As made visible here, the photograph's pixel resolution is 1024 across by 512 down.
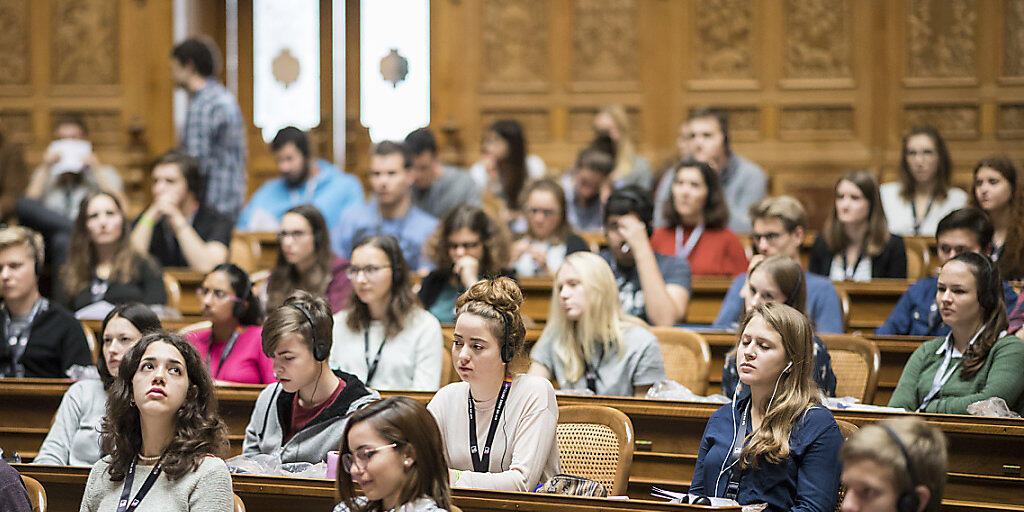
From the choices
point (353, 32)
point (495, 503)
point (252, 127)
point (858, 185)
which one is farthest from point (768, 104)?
point (495, 503)

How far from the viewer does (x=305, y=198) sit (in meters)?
6.96

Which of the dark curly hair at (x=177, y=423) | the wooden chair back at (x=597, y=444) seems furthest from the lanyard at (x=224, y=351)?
the wooden chair back at (x=597, y=444)

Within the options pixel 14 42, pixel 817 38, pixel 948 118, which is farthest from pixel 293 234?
pixel 948 118

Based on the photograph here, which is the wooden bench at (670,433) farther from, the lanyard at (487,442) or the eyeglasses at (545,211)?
the eyeglasses at (545,211)

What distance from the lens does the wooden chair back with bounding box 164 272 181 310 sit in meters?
5.18

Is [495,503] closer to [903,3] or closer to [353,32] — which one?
[903,3]

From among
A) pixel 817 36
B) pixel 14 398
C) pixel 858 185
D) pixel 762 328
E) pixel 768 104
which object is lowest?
pixel 14 398

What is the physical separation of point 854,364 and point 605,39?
4.53 metres

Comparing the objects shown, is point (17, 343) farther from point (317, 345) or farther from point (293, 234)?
point (317, 345)

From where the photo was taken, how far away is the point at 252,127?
29.6 ft

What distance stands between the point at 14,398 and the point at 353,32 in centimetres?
556

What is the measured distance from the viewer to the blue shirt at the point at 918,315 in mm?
4285

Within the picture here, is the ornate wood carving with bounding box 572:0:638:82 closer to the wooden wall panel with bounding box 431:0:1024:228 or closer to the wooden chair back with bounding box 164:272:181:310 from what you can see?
the wooden wall panel with bounding box 431:0:1024:228

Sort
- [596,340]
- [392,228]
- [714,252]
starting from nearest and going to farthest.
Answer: [596,340]
[714,252]
[392,228]
